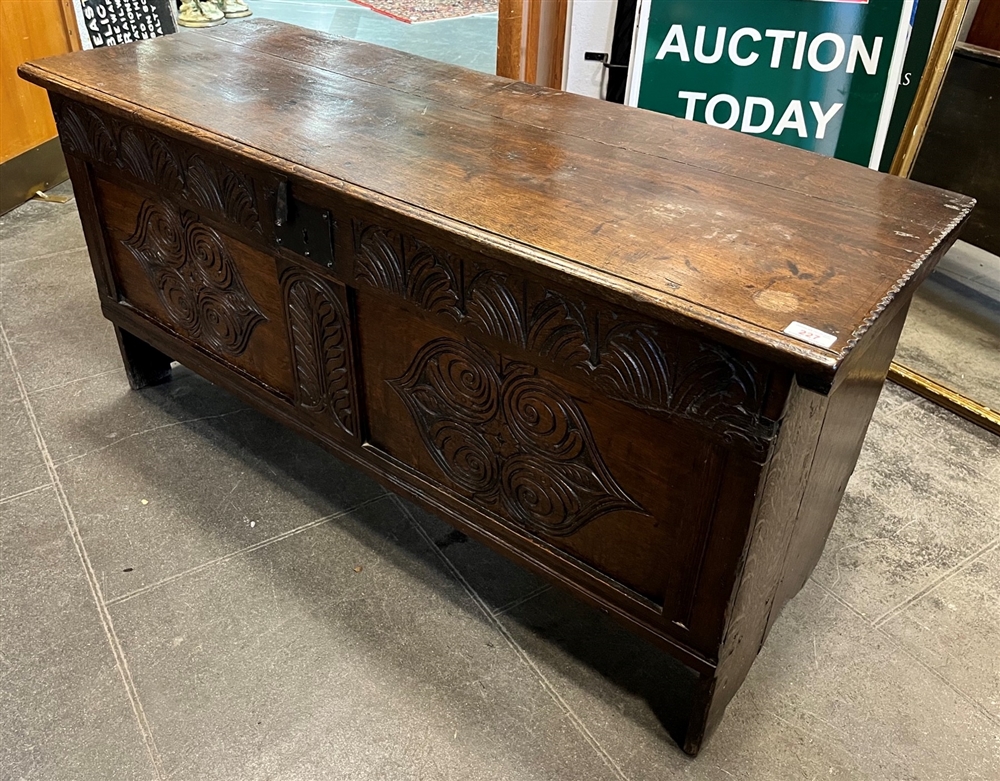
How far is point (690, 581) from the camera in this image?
1.29 m

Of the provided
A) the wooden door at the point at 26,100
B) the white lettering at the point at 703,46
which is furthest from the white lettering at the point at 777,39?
the wooden door at the point at 26,100

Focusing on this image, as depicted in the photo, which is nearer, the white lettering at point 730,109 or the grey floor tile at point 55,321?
the white lettering at point 730,109

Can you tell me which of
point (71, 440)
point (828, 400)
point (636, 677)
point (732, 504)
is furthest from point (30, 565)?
point (828, 400)

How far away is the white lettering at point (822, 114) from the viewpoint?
2.20 meters

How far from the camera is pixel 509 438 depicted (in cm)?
143

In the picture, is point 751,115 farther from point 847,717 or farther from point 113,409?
point 113,409

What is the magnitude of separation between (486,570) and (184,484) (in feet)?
2.54

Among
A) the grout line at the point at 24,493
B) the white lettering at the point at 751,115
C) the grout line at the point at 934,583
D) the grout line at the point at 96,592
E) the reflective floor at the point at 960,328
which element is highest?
the white lettering at the point at 751,115

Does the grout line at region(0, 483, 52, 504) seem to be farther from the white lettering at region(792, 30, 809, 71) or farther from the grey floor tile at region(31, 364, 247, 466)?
the white lettering at region(792, 30, 809, 71)

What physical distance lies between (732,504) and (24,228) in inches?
120

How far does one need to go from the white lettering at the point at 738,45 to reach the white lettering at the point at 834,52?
5.4 inches

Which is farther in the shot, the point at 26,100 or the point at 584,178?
the point at 26,100

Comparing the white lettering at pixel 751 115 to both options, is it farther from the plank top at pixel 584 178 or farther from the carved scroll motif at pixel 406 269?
the carved scroll motif at pixel 406 269

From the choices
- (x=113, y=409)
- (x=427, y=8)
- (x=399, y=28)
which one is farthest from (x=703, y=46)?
(x=427, y=8)
